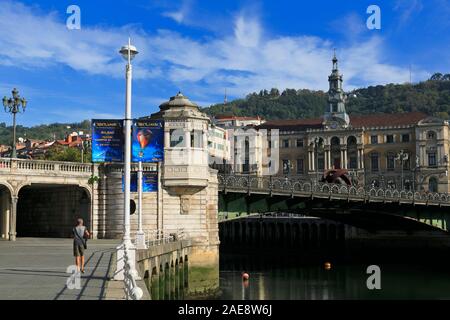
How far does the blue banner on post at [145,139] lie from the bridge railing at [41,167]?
23.9 meters

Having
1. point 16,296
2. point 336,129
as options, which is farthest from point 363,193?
point 336,129

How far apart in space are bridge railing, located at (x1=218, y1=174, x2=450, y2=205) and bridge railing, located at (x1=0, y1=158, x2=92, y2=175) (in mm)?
11313

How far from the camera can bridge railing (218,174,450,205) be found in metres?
51.9

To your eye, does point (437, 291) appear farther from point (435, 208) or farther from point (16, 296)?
point (16, 296)

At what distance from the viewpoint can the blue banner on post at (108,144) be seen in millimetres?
23594

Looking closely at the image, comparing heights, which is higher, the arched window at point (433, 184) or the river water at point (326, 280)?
the arched window at point (433, 184)

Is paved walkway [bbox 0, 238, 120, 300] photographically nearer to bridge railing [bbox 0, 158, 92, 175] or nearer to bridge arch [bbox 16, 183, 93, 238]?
bridge railing [bbox 0, 158, 92, 175]

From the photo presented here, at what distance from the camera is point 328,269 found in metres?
68.2

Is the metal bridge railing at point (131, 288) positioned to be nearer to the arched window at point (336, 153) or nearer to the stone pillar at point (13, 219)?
the stone pillar at point (13, 219)

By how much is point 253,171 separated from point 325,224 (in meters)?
44.3

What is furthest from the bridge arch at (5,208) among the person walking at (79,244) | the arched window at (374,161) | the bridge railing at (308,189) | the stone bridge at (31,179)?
the arched window at (374,161)

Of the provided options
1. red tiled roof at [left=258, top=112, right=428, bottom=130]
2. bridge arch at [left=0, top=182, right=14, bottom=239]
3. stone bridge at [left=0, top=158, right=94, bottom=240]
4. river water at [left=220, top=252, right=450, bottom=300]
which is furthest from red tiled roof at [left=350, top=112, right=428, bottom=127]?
bridge arch at [left=0, top=182, right=14, bottom=239]

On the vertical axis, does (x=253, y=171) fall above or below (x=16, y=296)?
above
